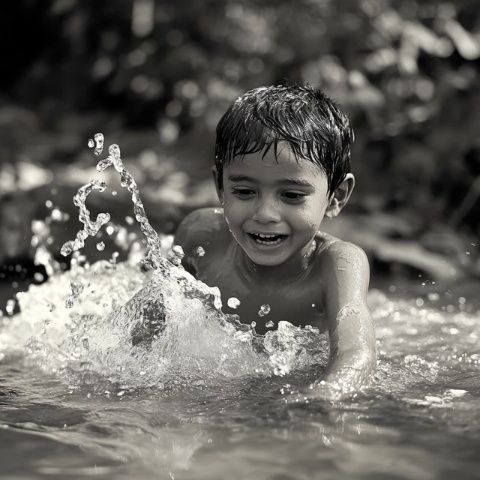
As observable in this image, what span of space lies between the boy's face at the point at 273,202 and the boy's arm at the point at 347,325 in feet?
0.49

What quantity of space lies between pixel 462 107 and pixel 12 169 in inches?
112

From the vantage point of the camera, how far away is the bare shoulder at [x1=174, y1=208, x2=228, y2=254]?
10.8 ft

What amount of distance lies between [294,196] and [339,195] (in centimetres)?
28

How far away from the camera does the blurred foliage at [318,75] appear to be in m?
5.69

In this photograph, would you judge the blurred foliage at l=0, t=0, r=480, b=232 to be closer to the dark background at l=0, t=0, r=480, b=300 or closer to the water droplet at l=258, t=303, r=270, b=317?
the dark background at l=0, t=0, r=480, b=300

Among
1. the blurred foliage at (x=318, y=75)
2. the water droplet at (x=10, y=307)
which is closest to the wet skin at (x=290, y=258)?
the water droplet at (x=10, y=307)

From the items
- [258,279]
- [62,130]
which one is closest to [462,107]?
[62,130]

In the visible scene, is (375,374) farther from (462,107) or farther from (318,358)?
(462,107)

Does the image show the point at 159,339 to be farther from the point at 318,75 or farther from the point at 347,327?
the point at 318,75

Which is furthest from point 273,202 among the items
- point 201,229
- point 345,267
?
point 201,229

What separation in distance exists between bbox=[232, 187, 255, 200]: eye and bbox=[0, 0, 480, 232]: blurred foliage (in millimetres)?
2840

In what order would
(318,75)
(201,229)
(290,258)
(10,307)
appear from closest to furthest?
1. (290,258)
2. (201,229)
3. (10,307)
4. (318,75)

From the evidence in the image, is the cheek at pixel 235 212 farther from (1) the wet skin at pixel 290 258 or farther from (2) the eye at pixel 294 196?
(2) the eye at pixel 294 196

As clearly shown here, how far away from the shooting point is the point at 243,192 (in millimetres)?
2727
